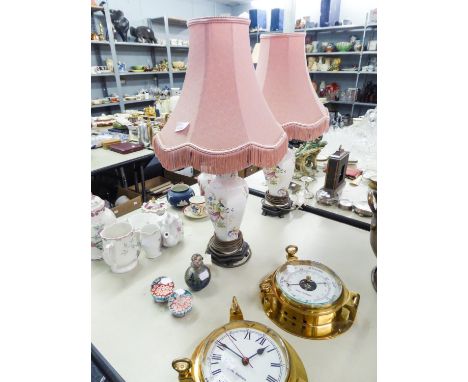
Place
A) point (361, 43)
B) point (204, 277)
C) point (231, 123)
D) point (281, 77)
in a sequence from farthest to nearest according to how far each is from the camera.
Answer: point (361, 43), point (281, 77), point (204, 277), point (231, 123)

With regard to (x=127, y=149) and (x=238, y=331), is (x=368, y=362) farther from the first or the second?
(x=127, y=149)

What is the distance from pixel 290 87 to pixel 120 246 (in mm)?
717

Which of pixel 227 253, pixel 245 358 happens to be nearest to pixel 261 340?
pixel 245 358

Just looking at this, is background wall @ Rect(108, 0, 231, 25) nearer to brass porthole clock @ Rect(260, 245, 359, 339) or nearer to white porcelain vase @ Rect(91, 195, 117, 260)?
white porcelain vase @ Rect(91, 195, 117, 260)

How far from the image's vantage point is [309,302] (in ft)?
2.10

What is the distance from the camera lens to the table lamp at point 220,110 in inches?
25.2

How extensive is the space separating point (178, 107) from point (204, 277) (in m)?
0.45

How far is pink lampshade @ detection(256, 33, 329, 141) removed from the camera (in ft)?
2.99

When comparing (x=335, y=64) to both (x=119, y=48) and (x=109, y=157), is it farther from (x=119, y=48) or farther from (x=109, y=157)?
(x=109, y=157)

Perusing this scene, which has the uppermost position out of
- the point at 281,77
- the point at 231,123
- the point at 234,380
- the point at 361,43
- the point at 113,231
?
the point at 361,43

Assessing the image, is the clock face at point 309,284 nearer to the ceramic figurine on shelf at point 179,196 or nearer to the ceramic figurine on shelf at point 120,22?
the ceramic figurine on shelf at point 179,196

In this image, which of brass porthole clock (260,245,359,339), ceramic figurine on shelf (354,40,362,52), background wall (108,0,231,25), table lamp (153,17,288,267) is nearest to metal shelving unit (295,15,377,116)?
ceramic figurine on shelf (354,40,362,52)

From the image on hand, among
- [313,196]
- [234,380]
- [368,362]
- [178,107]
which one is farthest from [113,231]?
Answer: [313,196]

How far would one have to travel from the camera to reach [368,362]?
22.8 inches
